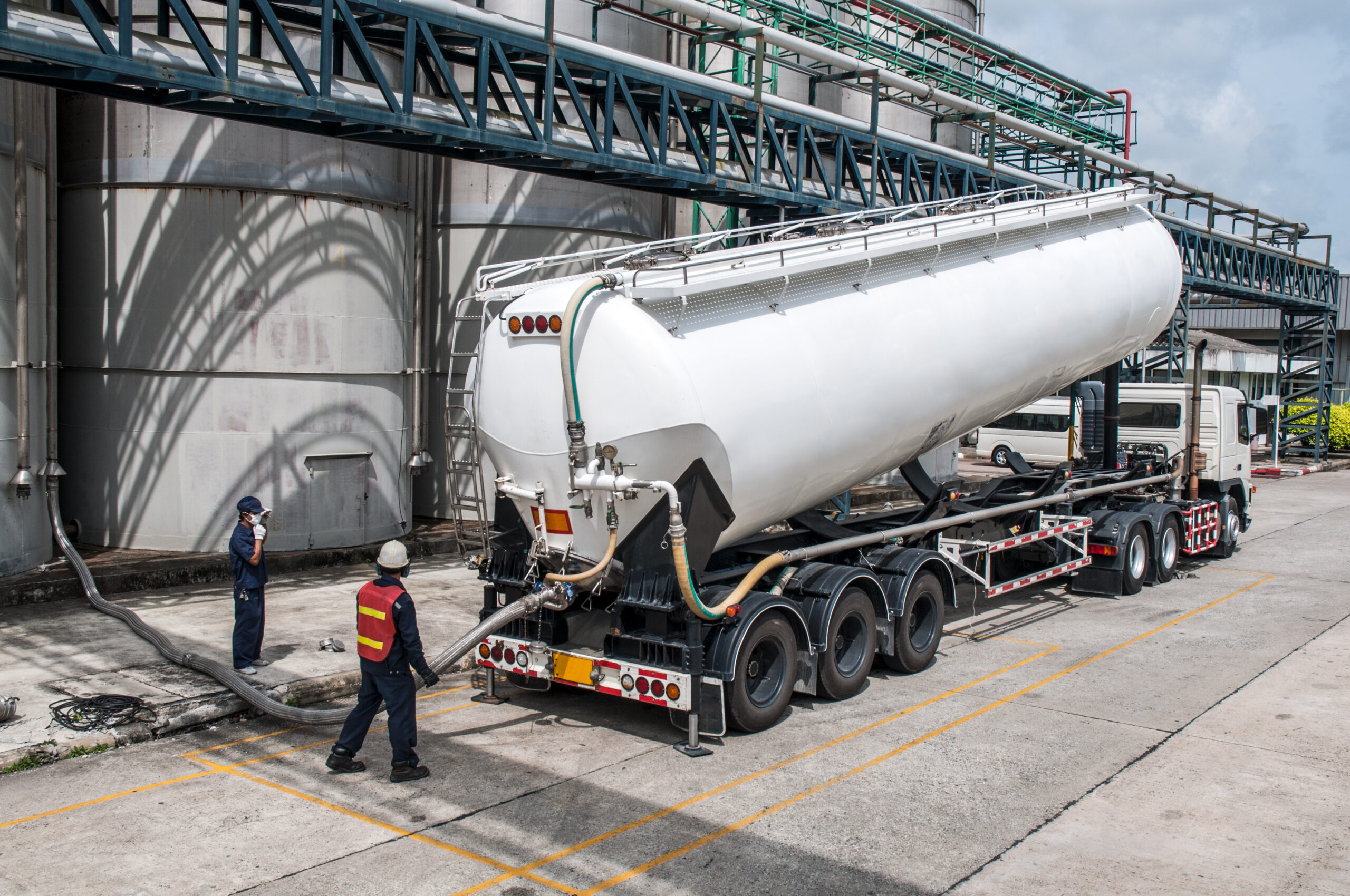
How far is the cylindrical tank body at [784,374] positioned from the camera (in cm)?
802

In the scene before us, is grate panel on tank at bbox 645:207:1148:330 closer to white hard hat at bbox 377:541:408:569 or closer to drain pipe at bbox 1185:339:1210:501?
white hard hat at bbox 377:541:408:569

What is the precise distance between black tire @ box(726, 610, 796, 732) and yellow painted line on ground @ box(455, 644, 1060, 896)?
0.52 metres

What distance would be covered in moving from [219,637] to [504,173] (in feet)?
28.7

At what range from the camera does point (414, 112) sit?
40.6 ft

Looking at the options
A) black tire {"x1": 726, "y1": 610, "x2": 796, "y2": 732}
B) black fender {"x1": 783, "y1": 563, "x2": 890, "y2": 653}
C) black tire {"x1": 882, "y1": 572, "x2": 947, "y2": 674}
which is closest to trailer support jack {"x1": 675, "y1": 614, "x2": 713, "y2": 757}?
black tire {"x1": 726, "y1": 610, "x2": 796, "y2": 732}

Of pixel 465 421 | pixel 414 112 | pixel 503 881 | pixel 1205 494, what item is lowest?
pixel 503 881

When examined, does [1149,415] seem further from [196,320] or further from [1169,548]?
[196,320]

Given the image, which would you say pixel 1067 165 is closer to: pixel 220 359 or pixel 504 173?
pixel 504 173

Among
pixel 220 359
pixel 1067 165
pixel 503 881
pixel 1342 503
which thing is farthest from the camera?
pixel 1067 165

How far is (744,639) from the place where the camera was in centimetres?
833

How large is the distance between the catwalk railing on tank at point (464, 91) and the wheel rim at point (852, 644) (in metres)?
6.80

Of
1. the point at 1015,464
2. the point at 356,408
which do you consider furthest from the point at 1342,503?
the point at 356,408

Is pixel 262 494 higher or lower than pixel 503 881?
higher

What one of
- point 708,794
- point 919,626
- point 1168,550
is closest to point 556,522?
point 708,794
